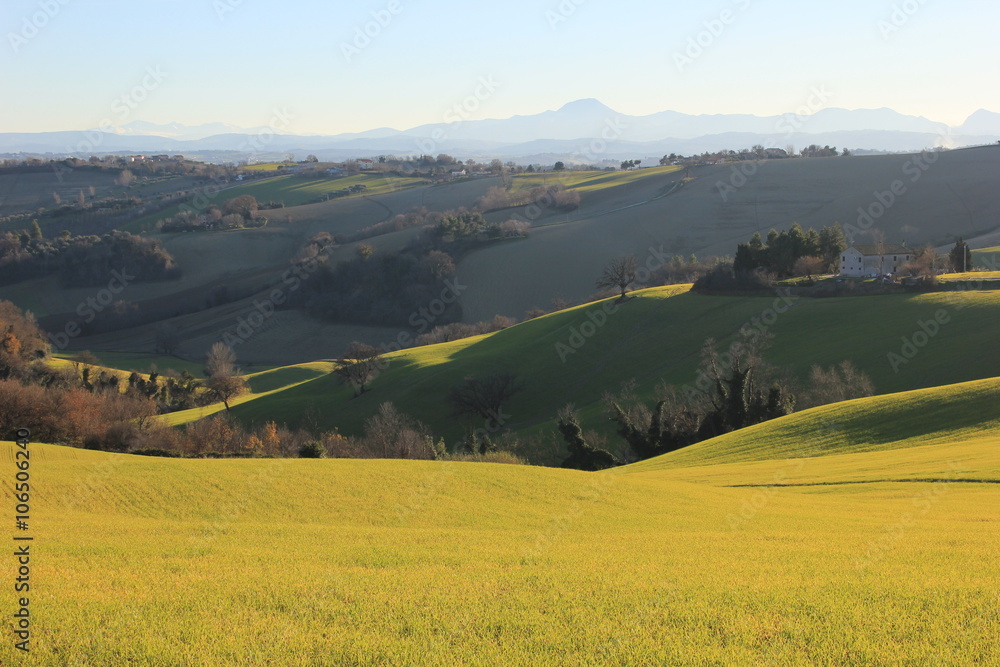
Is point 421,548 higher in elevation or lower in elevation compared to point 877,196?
lower

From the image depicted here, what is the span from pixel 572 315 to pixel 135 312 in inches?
2795

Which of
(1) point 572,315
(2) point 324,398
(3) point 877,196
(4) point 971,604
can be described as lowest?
(2) point 324,398

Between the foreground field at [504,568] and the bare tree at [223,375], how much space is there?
43008 millimetres

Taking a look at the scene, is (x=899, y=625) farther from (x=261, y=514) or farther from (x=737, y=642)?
(x=261, y=514)

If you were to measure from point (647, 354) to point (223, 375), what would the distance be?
140ft

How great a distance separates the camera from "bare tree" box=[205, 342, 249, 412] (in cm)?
6919

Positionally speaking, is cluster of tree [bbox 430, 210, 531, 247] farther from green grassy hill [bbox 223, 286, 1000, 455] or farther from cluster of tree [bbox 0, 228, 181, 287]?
green grassy hill [bbox 223, 286, 1000, 455]

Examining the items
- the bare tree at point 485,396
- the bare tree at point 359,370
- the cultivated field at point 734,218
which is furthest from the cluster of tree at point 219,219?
the bare tree at point 485,396

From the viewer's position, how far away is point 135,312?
109 meters

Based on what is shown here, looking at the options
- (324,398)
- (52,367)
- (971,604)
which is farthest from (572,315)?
(971,604)

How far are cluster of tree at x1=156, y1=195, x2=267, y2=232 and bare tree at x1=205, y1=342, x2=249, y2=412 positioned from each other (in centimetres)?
5641

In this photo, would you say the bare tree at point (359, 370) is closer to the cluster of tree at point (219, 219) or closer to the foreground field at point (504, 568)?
the foreground field at point (504, 568)

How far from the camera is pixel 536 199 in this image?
495 feet

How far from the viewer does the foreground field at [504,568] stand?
9.66 metres
